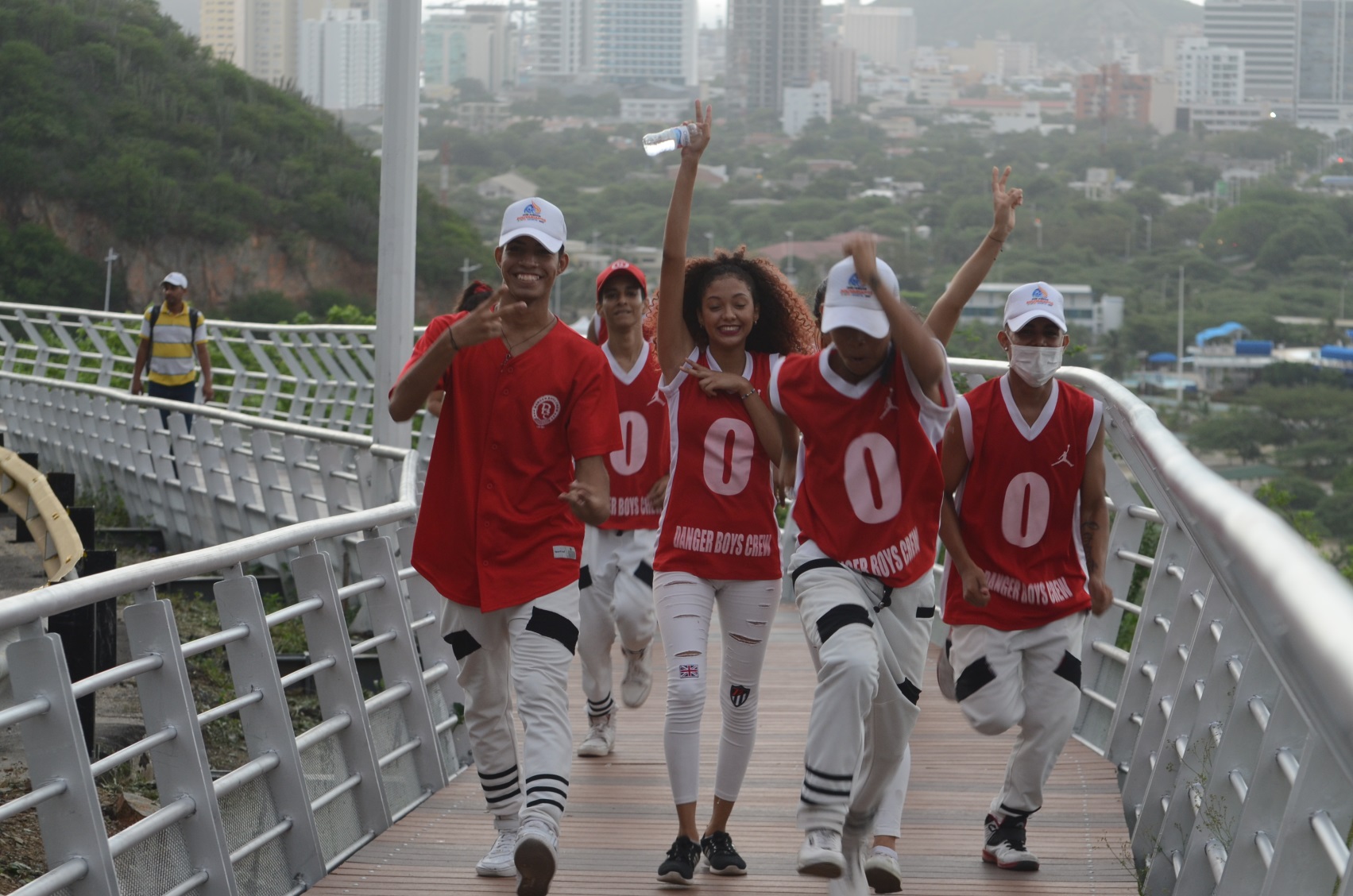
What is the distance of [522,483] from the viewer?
5.00 m

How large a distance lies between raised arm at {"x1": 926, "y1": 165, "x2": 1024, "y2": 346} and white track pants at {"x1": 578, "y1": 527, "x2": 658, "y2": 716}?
2.04 metres

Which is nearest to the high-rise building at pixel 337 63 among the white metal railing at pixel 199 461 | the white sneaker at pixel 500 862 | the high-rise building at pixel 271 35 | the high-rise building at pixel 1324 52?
the high-rise building at pixel 271 35

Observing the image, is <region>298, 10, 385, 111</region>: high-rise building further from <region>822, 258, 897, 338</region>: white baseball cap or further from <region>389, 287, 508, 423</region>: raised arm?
<region>822, 258, 897, 338</region>: white baseball cap

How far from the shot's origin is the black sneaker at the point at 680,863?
203 inches

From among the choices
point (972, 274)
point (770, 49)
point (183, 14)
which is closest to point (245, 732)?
point (972, 274)

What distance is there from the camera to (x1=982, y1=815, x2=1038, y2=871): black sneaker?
5402 millimetres

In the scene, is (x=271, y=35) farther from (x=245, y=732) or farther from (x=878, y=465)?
(x=878, y=465)

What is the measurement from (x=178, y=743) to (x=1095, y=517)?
9.36ft

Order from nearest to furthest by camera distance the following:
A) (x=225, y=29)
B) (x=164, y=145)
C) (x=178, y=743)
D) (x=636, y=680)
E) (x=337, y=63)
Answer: (x=178, y=743) → (x=636, y=680) → (x=164, y=145) → (x=225, y=29) → (x=337, y=63)

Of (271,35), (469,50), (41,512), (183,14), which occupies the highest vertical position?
(469,50)

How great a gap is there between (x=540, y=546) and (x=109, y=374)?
55.4 ft

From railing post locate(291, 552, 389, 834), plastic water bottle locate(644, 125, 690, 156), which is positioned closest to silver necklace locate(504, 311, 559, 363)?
plastic water bottle locate(644, 125, 690, 156)

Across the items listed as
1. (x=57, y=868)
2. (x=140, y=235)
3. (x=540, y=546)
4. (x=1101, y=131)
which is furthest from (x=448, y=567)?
(x=1101, y=131)

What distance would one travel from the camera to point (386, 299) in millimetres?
10016
